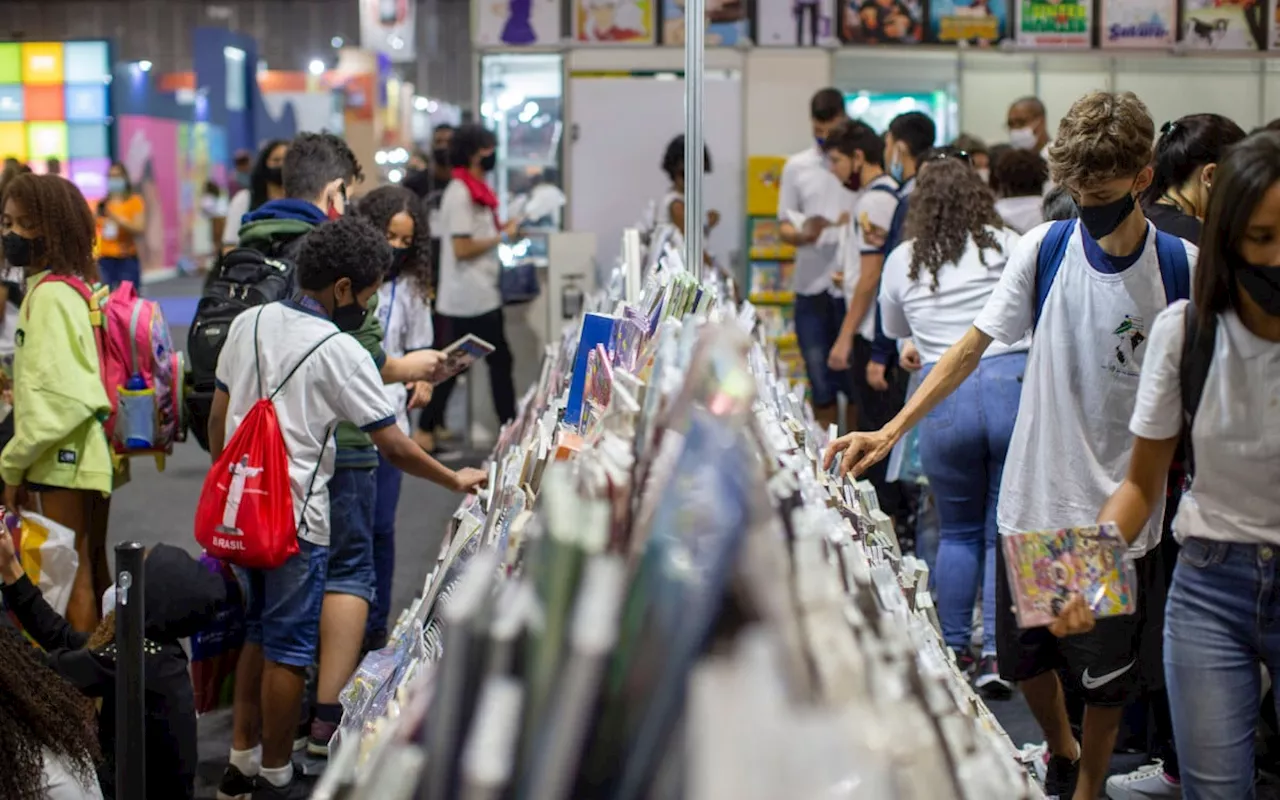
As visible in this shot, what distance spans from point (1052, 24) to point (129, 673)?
747cm

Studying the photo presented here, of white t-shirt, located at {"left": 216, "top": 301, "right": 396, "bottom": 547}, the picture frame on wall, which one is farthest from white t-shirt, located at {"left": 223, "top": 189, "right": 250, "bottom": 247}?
the picture frame on wall

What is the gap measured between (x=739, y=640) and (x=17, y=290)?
4.70 m

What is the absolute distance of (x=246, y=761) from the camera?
383 cm

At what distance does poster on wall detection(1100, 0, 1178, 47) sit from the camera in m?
8.92

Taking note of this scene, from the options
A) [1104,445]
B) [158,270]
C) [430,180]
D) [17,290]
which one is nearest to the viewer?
[1104,445]

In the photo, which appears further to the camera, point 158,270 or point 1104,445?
point 158,270

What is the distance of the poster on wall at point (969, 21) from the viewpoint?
29.1 feet

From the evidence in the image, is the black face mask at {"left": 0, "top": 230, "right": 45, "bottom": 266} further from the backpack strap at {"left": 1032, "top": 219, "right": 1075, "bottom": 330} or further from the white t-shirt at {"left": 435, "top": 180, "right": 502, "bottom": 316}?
the white t-shirt at {"left": 435, "top": 180, "right": 502, "bottom": 316}

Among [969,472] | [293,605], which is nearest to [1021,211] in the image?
[969,472]

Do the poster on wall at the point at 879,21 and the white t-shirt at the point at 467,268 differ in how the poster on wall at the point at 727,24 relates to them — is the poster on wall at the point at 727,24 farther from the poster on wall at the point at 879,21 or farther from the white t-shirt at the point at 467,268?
the white t-shirt at the point at 467,268

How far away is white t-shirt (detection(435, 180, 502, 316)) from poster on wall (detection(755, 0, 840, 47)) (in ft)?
7.20

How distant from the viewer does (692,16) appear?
3322mm

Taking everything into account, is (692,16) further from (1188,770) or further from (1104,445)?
(1188,770)

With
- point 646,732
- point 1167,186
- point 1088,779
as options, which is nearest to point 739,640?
point 646,732
